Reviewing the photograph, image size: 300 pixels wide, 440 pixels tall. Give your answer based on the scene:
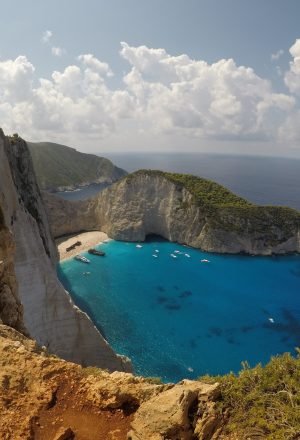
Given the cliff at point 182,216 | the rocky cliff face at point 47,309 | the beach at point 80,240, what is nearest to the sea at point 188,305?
the beach at point 80,240

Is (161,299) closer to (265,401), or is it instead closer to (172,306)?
(172,306)

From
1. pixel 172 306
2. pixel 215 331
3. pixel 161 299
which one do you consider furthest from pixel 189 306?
pixel 215 331

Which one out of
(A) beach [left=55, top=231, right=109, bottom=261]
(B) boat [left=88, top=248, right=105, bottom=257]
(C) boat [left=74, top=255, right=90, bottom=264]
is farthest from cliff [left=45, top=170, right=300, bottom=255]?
(C) boat [left=74, top=255, right=90, bottom=264]

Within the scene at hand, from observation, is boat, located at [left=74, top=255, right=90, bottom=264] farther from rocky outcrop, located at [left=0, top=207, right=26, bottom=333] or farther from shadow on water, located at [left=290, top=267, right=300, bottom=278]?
rocky outcrop, located at [left=0, top=207, right=26, bottom=333]

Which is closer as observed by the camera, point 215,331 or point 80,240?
point 215,331

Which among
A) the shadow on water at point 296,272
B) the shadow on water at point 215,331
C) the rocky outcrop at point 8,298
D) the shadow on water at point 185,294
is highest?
the rocky outcrop at point 8,298

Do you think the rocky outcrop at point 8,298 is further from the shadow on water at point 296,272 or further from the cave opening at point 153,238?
the cave opening at point 153,238
